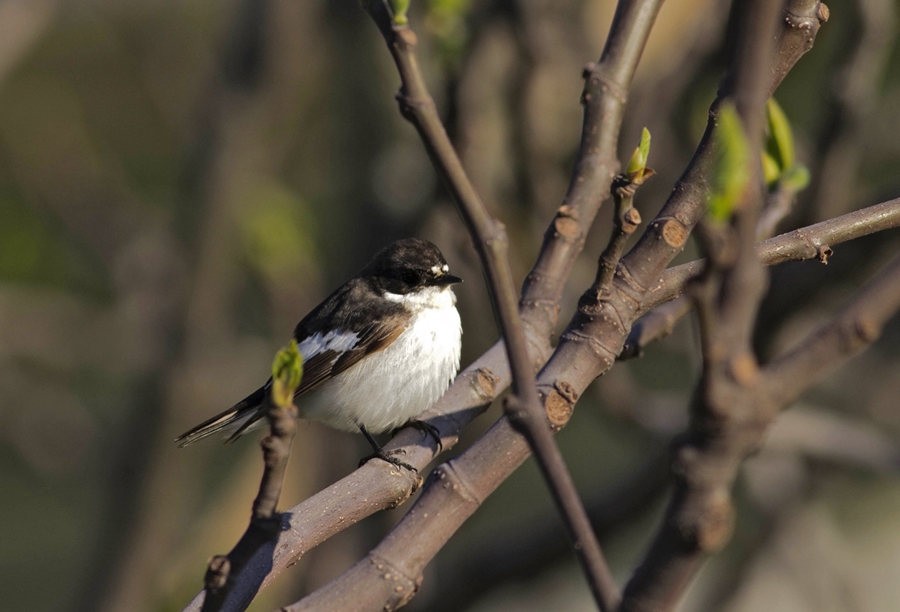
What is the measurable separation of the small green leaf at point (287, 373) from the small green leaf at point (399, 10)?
61cm

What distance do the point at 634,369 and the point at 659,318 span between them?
6806 mm

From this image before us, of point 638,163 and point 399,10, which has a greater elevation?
point 399,10

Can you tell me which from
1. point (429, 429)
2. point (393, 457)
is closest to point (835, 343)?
point (393, 457)

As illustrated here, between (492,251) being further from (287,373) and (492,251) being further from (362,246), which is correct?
(362,246)

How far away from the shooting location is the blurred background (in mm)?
5023

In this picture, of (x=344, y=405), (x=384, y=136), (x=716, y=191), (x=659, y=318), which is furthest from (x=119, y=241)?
(x=716, y=191)

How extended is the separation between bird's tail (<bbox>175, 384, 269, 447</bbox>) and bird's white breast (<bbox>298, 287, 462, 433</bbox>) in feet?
1.32

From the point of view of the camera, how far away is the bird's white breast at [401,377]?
465 centimetres

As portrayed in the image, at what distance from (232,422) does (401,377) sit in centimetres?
88

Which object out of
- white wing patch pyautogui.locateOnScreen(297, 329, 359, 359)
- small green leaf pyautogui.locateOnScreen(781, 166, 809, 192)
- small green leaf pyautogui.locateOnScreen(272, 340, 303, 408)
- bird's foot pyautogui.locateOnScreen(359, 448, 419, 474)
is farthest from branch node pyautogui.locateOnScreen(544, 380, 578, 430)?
white wing patch pyautogui.locateOnScreen(297, 329, 359, 359)

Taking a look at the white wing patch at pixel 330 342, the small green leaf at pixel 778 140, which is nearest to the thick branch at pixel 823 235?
the small green leaf at pixel 778 140

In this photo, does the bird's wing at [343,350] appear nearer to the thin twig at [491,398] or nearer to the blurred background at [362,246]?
the blurred background at [362,246]

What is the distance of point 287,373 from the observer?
1733 millimetres

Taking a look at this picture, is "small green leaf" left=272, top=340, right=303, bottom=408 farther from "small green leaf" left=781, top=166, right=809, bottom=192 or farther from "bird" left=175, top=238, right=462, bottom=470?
"bird" left=175, top=238, right=462, bottom=470
